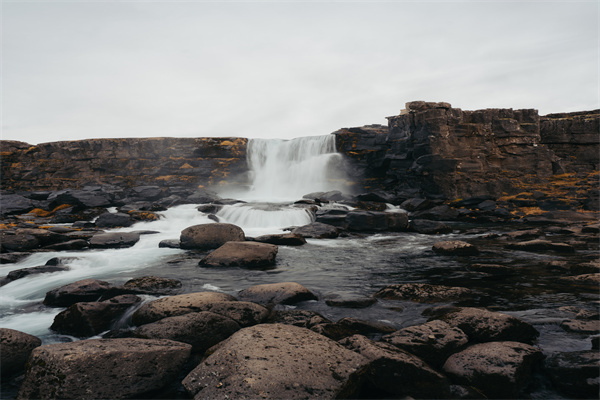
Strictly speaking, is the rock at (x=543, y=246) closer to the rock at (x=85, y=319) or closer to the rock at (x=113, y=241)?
the rock at (x=85, y=319)

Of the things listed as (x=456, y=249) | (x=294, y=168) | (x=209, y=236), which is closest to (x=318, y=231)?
(x=209, y=236)

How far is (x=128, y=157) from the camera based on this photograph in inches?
1078

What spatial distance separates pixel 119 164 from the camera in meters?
27.3

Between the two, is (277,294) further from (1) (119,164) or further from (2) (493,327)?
(1) (119,164)

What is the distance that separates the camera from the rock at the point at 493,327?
149 inches

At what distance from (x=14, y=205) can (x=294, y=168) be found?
1620cm

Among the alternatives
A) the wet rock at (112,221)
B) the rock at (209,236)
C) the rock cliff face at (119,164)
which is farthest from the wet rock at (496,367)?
the rock cliff face at (119,164)

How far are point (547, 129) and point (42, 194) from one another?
29.2 m

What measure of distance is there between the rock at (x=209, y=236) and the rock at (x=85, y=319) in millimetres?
5478

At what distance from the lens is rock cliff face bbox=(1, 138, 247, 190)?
27.0 metres

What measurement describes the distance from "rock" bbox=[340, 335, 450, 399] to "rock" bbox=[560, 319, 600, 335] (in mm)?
2048

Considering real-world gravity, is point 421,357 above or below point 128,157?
below

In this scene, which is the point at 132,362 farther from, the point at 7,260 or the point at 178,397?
the point at 7,260

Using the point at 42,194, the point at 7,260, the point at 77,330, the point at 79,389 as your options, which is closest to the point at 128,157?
the point at 42,194
